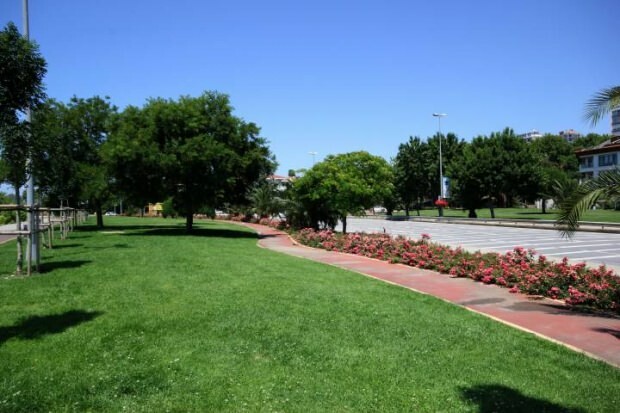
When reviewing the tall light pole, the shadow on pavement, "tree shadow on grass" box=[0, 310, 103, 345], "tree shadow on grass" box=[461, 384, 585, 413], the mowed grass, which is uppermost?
the tall light pole

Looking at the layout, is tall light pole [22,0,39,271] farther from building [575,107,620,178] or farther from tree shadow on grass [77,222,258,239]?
building [575,107,620,178]

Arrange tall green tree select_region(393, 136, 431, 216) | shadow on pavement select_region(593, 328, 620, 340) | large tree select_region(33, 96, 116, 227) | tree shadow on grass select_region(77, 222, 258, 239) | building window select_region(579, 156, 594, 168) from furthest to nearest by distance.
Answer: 1. building window select_region(579, 156, 594, 168)
2. tall green tree select_region(393, 136, 431, 216)
3. large tree select_region(33, 96, 116, 227)
4. tree shadow on grass select_region(77, 222, 258, 239)
5. shadow on pavement select_region(593, 328, 620, 340)

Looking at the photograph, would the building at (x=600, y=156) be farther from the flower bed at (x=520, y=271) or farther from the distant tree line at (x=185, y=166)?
the flower bed at (x=520, y=271)

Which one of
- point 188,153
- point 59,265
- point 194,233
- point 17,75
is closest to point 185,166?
point 188,153

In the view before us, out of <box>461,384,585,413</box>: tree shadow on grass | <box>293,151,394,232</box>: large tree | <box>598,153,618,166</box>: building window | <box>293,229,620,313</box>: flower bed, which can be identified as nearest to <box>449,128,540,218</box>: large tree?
<box>598,153,618,166</box>: building window

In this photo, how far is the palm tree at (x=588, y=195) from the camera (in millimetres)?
7734

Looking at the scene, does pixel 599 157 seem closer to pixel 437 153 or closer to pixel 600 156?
pixel 600 156

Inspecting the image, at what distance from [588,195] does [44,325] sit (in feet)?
27.4

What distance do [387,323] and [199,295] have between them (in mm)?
3233

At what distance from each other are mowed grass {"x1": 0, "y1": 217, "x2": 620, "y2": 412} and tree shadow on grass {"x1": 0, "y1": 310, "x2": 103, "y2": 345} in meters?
0.03

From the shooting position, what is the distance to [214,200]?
85.3 ft

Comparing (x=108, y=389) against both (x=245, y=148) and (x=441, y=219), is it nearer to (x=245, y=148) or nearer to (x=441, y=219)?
(x=245, y=148)

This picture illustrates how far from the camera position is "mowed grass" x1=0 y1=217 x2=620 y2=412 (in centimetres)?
432

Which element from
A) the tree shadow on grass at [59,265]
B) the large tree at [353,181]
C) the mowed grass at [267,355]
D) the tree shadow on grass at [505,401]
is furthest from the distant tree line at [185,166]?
the tree shadow on grass at [505,401]
